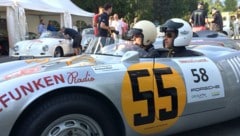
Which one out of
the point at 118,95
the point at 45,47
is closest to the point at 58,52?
the point at 45,47

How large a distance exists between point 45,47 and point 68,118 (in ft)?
40.7

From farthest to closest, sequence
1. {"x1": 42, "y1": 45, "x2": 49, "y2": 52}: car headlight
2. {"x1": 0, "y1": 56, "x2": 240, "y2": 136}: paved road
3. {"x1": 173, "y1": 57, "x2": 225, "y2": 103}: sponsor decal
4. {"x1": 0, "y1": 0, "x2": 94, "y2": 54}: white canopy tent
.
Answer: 1. {"x1": 0, "y1": 0, "x2": 94, "y2": 54}: white canopy tent
2. {"x1": 42, "y1": 45, "x2": 49, "y2": 52}: car headlight
3. {"x1": 0, "y1": 56, "x2": 240, "y2": 136}: paved road
4. {"x1": 173, "y1": 57, "x2": 225, "y2": 103}: sponsor decal

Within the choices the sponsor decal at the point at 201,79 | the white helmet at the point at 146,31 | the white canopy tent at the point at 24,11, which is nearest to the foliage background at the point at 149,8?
the white canopy tent at the point at 24,11

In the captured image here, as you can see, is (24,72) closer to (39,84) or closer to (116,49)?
(39,84)

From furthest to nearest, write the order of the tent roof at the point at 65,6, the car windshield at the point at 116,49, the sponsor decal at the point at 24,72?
1. the tent roof at the point at 65,6
2. the car windshield at the point at 116,49
3. the sponsor decal at the point at 24,72

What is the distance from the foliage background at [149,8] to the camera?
134 ft

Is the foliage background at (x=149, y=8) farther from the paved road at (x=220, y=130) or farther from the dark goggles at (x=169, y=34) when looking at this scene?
the dark goggles at (x=169, y=34)

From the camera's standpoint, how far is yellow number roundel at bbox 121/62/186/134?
334 centimetres

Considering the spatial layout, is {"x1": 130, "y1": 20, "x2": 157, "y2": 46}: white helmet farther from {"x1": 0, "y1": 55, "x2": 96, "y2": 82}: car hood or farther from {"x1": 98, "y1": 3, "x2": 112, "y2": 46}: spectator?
{"x1": 98, "y1": 3, "x2": 112, "y2": 46}: spectator

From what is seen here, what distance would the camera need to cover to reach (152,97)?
11.3 ft

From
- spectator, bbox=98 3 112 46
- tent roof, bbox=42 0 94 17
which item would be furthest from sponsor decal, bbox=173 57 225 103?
tent roof, bbox=42 0 94 17

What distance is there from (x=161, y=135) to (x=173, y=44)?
1085 mm

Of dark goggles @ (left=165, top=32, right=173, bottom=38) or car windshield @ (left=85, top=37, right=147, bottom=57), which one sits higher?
dark goggles @ (left=165, top=32, right=173, bottom=38)

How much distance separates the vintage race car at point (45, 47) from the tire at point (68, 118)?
448 inches
